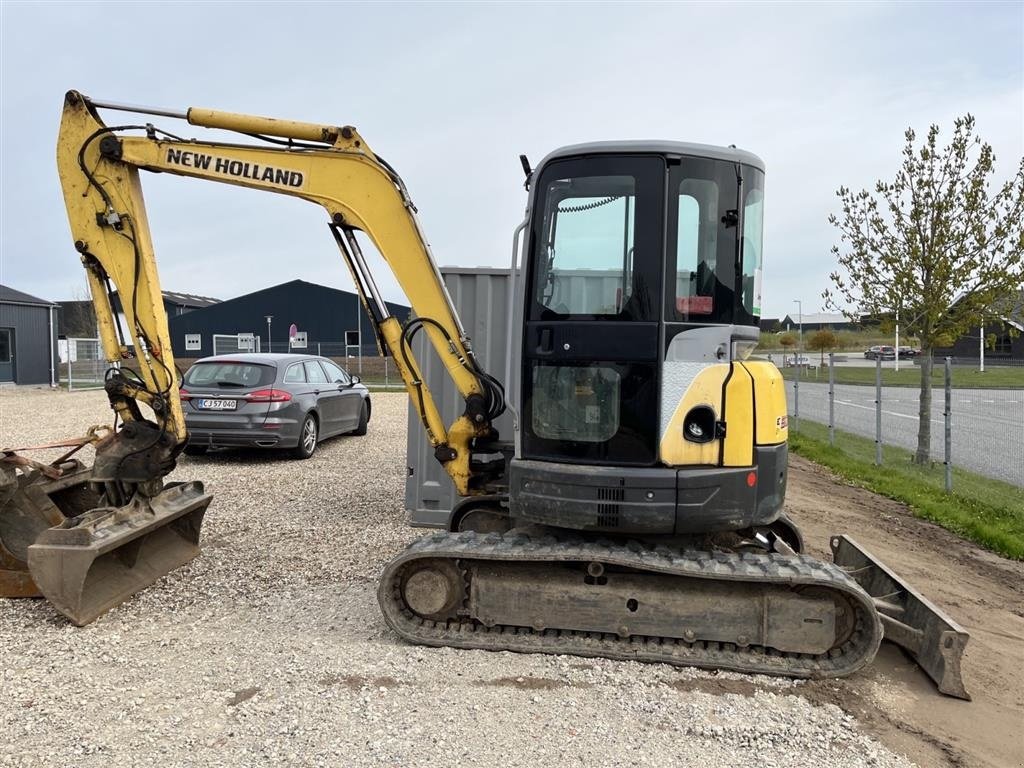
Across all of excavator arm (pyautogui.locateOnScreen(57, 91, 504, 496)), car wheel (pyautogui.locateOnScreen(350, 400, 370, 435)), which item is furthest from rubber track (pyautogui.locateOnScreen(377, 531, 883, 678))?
car wheel (pyautogui.locateOnScreen(350, 400, 370, 435))

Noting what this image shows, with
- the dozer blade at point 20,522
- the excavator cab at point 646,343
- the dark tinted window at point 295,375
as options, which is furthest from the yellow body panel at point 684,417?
the dark tinted window at point 295,375

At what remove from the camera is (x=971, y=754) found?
11.1ft

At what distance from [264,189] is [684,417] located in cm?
320

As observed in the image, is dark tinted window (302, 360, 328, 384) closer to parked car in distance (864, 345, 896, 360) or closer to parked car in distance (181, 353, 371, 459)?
parked car in distance (181, 353, 371, 459)

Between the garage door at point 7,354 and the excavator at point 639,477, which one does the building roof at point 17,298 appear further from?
the excavator at point 639,477

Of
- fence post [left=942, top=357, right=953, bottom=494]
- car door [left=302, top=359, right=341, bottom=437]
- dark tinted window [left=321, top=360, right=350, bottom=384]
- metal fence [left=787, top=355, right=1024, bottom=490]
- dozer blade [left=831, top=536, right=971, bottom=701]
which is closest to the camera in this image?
dozer blade [left=831, top=536, right=971, bottom=701]

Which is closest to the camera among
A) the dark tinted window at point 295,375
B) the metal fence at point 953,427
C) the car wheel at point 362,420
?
the metal fence at point 953,427

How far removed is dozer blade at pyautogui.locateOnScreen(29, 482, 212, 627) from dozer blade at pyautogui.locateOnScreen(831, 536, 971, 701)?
4.68 m

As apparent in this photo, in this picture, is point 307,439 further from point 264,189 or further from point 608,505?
point 608,505

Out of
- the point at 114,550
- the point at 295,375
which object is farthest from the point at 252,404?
the point at 114,550

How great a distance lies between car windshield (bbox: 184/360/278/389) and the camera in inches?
393

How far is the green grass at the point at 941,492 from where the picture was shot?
284 inches

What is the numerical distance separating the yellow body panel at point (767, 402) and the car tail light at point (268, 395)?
7245 mm

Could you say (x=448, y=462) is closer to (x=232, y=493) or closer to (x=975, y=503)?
(x=232, y=493)
